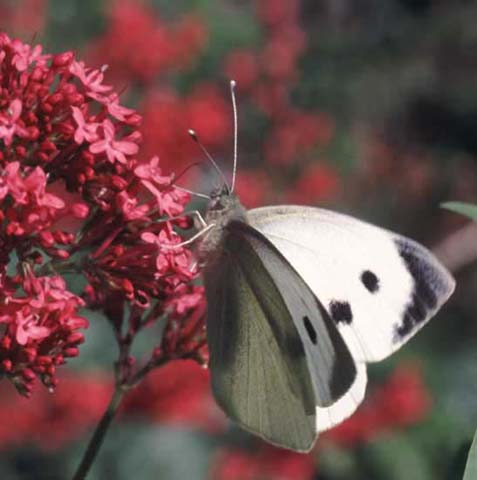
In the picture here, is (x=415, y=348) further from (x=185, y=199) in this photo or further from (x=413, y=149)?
(x=185, y=199)

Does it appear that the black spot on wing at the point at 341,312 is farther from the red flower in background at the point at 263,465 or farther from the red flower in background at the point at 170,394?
the red flower in background at the point at 170,394

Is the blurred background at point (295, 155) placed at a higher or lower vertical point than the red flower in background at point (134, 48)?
lower

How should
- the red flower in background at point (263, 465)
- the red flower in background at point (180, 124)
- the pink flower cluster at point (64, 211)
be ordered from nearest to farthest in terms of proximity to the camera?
1. the pink flower cluster at point (64, 211)
2. the red flower in background at point (263, 465)
3. the red flower in background at point (180, 124)

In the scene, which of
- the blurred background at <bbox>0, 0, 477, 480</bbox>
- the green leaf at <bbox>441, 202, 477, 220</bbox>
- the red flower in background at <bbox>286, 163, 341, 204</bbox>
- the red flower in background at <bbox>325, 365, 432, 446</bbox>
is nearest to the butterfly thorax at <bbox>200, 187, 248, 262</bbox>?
the green leaf at <bbox>441, 202, 477, 220</bbox>

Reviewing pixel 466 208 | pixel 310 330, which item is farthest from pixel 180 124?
pixel 466 208

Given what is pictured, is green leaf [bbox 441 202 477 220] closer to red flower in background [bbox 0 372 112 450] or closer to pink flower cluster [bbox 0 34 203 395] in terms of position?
pink flower cluster [bbox 0 34 203 395]

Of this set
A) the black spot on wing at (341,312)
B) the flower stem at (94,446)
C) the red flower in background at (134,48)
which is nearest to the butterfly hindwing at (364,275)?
the black spot on wing at (341,312)
